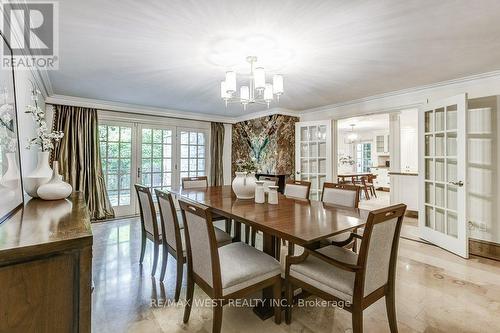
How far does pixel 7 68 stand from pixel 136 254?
2242 millimetres

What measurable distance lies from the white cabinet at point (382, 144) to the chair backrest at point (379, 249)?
27.5 ft

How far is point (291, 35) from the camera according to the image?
6.63 feet

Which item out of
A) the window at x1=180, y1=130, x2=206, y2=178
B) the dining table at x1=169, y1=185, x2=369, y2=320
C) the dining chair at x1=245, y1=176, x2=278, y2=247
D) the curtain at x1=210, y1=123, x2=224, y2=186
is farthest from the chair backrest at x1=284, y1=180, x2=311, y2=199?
the window at x1=180, y1=130, x2=206, y2=178

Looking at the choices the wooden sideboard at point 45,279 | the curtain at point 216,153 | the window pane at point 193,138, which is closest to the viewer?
the wooden sideboard at point 45,279

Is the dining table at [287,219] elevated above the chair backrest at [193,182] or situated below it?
below

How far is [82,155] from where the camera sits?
13.7ft

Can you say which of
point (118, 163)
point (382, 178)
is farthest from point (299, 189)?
point (382, 178)

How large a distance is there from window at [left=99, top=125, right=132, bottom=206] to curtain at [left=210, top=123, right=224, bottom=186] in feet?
5.84

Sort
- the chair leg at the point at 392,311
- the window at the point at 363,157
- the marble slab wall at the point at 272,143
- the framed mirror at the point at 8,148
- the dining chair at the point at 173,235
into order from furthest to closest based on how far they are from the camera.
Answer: the window at the point at 363,157 → the marble slab wall at the point at 272,143 → the dining chair at the point at 173,235 → the chair leg at the point at 392,311 → the framed mirror at the point at 8,148

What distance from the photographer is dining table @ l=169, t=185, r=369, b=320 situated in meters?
1.42

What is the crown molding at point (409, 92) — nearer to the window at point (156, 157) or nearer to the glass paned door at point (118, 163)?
the window at point (156, 157)

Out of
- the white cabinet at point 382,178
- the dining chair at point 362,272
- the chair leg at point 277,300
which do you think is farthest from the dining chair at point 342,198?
the white cabinet at point 382,178

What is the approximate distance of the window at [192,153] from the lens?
17.9 ft

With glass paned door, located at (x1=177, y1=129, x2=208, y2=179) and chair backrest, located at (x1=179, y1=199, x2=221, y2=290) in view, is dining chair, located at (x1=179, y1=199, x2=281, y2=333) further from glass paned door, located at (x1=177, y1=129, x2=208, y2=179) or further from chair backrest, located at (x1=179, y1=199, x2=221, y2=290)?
glass paned door, located at (x1=177, y1=129, x2=208, y2=179)
